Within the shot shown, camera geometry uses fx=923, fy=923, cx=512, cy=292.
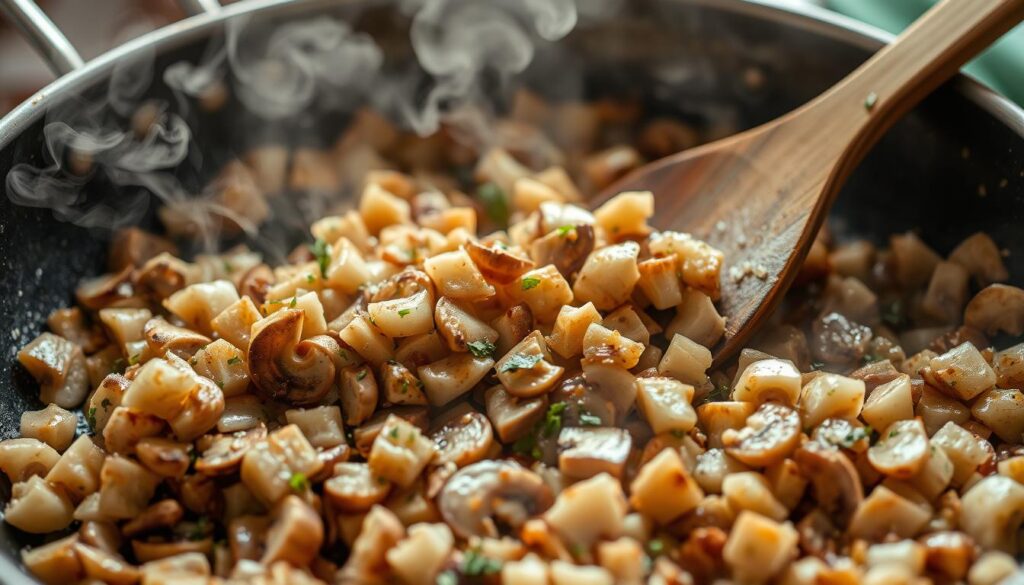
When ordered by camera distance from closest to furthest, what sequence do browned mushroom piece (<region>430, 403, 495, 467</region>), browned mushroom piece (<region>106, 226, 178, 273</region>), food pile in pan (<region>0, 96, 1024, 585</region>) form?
food pile in pan (<region>0, 96, 1024, 585</region>) < browned mushroom piece (<region>430, 403, 495, 467</region>) < browned mushroom piece (<region>106, 226, 178, 273</region>)

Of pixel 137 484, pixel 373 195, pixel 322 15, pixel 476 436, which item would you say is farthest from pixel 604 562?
pixel 322 15

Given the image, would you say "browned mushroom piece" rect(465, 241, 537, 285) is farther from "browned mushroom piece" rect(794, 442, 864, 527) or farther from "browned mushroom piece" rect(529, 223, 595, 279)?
"browned mushroom piece" rect(794, 442, 864, 527)

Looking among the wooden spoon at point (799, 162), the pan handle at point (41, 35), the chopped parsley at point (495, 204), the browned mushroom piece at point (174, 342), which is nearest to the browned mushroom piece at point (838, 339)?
the wooden spoon at point (799, 162)

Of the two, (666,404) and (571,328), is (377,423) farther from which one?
(666,404)

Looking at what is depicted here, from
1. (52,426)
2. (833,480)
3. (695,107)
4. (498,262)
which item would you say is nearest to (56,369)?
(52,426)

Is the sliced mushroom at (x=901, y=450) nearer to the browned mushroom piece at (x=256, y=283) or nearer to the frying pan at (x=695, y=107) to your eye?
the frying pan at (x=695, y=107)

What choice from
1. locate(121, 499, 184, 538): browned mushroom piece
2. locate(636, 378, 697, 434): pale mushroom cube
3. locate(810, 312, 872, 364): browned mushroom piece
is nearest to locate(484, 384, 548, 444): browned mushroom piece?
locate(636, 378, 697, 434): pale mushroom cube
